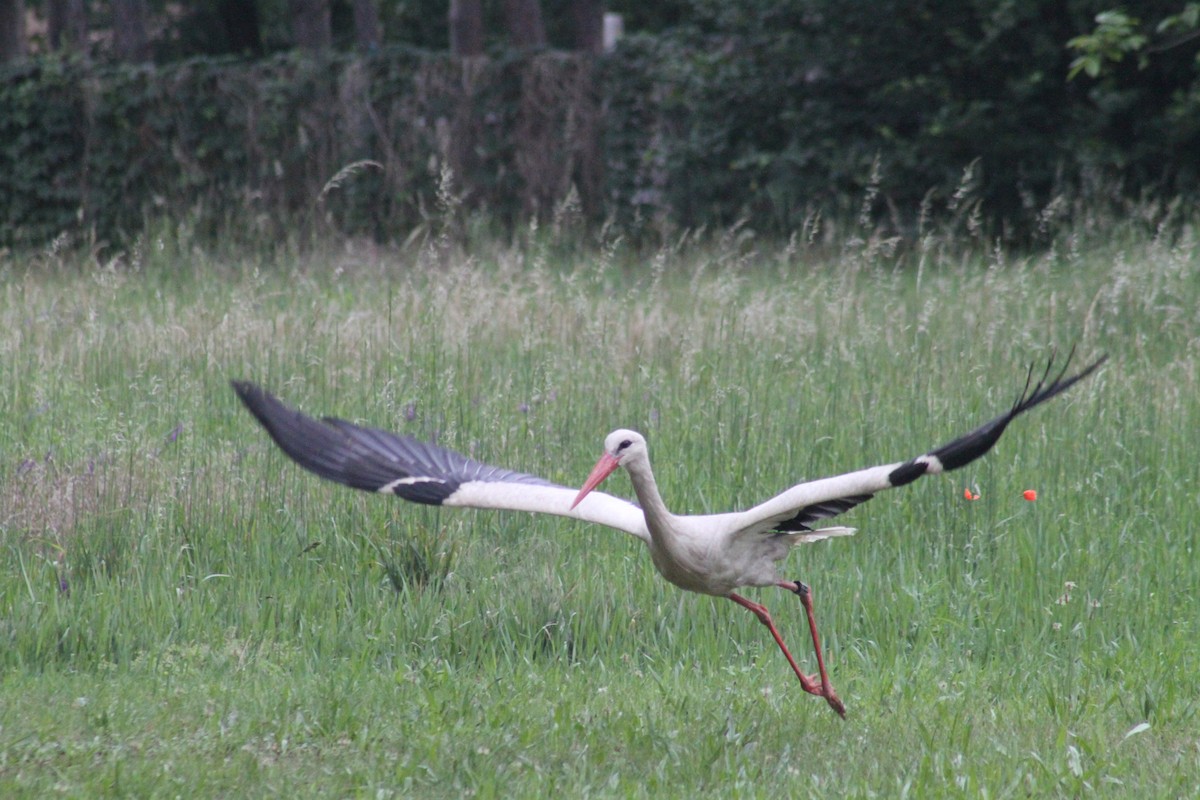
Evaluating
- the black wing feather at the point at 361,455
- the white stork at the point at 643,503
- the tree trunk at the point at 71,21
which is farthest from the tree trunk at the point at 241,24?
the white stork at the point at 643,503

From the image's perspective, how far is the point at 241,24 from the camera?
978 inches

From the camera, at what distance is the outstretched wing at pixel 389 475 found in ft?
13.2

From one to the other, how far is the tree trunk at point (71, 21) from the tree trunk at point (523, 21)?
5565mm

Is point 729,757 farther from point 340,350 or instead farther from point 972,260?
point 972,260

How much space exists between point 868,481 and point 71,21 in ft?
66.7

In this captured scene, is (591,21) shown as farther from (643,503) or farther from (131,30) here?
(643,503)

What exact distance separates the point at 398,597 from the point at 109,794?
149 cm

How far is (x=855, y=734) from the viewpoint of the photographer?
4145mm

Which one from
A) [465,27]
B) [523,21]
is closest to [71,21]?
[465,27]

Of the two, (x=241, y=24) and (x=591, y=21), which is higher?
(x=241, y=24)

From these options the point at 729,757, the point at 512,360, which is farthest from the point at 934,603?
the point at 512,360

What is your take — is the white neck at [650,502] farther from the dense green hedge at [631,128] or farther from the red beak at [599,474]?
the dense green hedge at [631,128]

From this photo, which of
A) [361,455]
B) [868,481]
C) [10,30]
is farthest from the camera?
[10,30]

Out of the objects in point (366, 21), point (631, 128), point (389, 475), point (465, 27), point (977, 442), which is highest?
point (366, 21)
